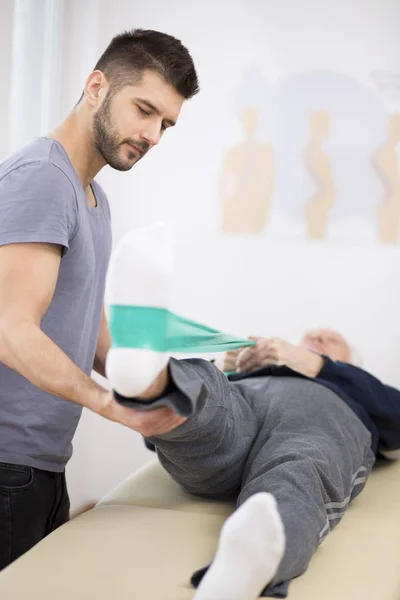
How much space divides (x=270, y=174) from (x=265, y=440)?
5.08 feet

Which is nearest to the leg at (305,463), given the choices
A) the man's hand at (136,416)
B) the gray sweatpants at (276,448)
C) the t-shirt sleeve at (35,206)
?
the gray sweatpants at (276,448)

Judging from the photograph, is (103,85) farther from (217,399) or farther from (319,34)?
(319,34)

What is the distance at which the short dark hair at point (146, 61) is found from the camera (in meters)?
1.82

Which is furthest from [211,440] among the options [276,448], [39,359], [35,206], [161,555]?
[35,206]

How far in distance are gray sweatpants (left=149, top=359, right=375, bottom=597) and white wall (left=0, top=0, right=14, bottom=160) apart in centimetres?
127

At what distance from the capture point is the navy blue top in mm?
2314

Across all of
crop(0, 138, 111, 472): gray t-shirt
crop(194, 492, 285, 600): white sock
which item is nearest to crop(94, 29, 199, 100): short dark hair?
crop(0, 138, 111, 472): gray t-shirt

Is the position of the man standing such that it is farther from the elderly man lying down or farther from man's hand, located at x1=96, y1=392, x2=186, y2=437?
the elderly man lying down

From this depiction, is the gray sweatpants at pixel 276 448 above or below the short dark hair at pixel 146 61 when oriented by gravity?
below

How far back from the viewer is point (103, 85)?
71.4 inches

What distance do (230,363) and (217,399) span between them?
0.81 metres

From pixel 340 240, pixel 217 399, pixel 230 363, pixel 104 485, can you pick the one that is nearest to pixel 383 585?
pixel 217 399

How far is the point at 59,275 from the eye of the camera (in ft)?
5.57

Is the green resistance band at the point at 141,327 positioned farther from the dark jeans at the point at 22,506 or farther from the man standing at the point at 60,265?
the dark jeans at the point at 22,506
